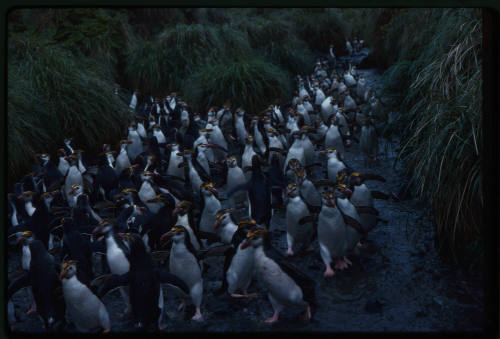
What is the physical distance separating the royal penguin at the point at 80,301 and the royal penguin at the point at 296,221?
174 cm

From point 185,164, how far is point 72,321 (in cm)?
259

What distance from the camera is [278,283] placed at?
112 inches

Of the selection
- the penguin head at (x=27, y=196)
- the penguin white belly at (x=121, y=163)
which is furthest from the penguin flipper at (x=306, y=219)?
the penguin white belly at (x=121, y=163)

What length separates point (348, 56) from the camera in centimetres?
1464

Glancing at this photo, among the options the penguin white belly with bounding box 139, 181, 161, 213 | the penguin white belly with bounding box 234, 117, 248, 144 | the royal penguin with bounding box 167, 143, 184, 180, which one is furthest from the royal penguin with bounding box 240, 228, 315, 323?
the penguin white belly with bounding box 234, 117, 248, 144

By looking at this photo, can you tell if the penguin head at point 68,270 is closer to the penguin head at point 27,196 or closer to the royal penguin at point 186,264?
the royal penguin at point 186,264

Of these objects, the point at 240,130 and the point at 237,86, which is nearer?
the point at 240,130

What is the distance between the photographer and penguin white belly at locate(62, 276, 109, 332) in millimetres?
2760

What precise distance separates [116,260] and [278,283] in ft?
4.24

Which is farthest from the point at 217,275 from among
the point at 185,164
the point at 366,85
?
the point at 366,85

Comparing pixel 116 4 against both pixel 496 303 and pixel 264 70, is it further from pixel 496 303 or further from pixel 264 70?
pixel 264 70

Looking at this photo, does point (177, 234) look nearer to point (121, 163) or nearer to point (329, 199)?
point (329, 199)

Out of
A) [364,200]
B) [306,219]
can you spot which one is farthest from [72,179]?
[364,200]

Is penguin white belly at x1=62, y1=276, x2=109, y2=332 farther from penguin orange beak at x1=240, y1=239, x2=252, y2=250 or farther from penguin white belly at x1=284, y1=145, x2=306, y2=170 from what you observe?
penguin white belly at x1=284, y1=145, x2=306, y2=170
